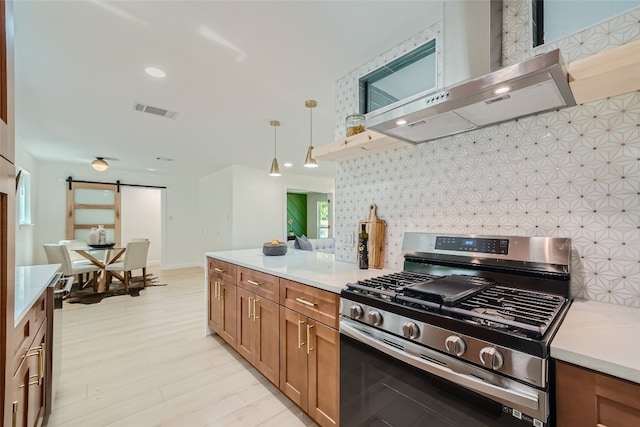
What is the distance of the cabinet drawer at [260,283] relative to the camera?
71.4 inches

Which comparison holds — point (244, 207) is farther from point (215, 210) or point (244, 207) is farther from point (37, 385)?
point (37, 385)

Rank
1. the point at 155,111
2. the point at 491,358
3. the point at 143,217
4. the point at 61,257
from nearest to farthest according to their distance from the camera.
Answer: the point at 491,358 → the point at 155,111 → the point at 61,257 → the point at 143,217

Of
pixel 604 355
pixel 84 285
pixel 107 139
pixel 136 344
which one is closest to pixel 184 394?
pixel 136 344

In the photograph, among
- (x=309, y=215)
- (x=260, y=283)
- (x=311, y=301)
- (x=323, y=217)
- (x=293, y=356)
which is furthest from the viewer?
(x=309, y=215)

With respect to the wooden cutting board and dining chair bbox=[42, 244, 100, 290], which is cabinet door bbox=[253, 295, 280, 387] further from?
dining chair bbox=[42, 244, 100, 290]

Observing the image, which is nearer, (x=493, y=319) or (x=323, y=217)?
(x=493, y=319)

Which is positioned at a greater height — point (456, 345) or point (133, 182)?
point (133, 182)

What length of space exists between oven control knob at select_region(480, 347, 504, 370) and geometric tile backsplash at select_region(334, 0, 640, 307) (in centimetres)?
69

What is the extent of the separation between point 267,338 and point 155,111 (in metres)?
2.59


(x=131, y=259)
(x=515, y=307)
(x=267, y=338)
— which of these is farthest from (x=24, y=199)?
(x=515, y=307)

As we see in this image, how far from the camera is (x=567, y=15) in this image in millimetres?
1196

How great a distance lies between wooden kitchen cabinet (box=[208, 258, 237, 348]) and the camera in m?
2.38

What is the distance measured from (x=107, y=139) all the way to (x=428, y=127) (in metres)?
4.33

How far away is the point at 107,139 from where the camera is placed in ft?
12.5
